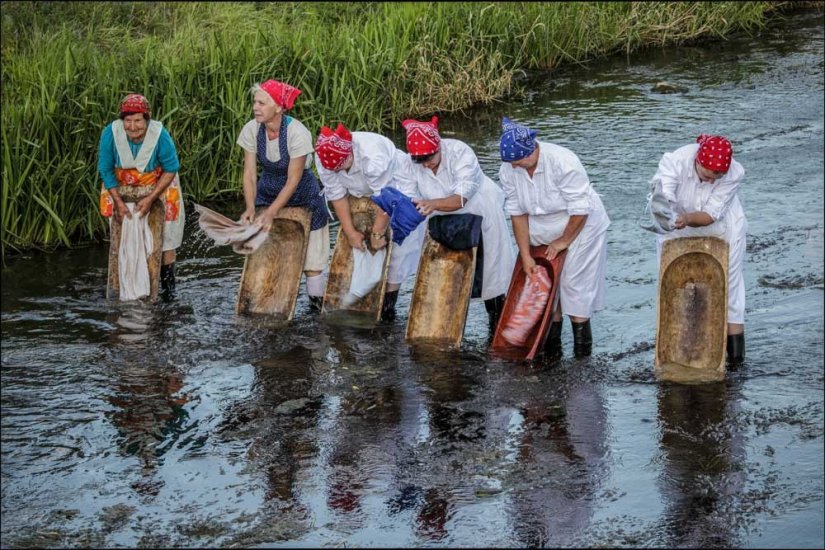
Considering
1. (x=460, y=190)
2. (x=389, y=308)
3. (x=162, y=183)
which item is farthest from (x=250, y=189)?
(x=460, y=190)

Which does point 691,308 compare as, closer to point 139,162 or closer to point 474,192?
point 474,192

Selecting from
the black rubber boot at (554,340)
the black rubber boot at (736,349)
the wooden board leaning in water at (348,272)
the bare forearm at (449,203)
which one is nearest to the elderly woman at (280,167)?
the wooden board leaning in water at (348,272)

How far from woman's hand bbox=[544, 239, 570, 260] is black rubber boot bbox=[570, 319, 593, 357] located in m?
0.53

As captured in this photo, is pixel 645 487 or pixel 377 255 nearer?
pixel 645 487

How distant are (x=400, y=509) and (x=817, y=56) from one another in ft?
40.3

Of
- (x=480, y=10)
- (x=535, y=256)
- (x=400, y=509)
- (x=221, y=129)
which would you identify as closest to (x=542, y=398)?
(x=535, y=256)

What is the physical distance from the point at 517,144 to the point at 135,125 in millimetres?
3030

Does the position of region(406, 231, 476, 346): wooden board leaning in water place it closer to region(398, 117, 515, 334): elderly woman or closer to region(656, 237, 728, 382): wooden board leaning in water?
region(398, 117, 515, 334): elderly woman

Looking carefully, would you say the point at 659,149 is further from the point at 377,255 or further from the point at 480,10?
the point at 377,255

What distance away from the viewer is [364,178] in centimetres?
825

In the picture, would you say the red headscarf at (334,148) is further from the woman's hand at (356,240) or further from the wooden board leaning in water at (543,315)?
the wooden board leaning in water at (543,315)

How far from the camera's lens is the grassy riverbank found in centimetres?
1059

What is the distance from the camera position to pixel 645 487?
6.08 metres

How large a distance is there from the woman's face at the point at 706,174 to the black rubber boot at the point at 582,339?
52.0 inches
